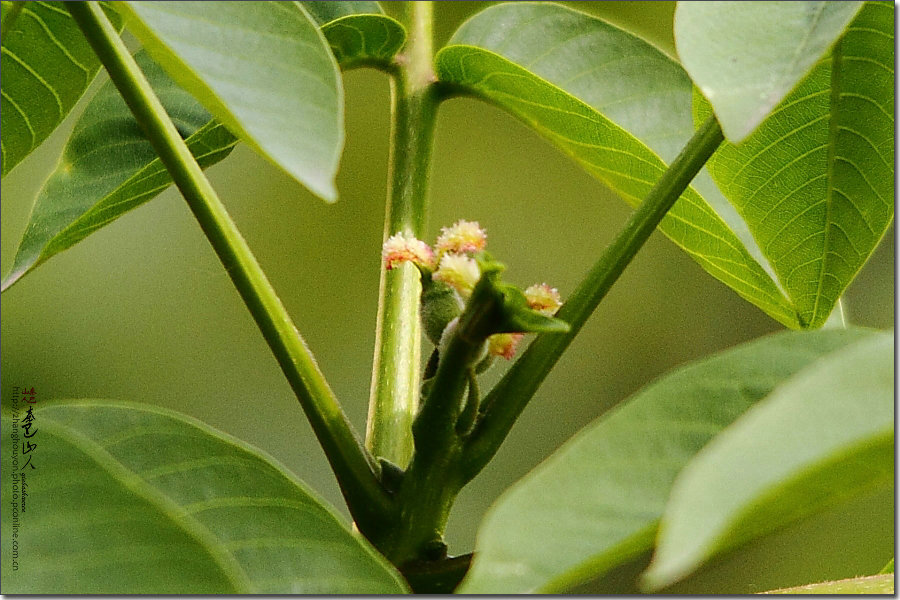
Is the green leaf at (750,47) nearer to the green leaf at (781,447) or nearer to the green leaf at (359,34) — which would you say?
the green leaf at (781,447)

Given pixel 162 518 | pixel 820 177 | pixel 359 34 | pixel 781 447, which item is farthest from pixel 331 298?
pixel 781 447

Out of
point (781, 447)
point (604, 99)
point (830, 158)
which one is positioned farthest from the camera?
point (604, 99)

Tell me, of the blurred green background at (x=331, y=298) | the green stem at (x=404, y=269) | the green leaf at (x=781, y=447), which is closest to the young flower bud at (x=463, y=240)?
the green stem at (x=404, y=269)

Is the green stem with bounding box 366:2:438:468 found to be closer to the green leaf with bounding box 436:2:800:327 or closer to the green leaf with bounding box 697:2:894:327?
the green leaf with bounding box 436:2:800:327

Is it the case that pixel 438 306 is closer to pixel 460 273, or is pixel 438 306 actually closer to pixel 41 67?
pixel 460 273

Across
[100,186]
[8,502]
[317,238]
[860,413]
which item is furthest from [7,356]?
[860,413]
